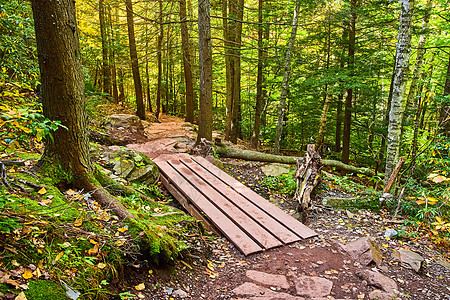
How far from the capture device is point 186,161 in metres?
7.08

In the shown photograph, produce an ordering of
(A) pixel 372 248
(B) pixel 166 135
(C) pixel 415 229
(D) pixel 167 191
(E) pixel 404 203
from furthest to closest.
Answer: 1. (B) pixel 166 135
2. (D) pixel 167 191
3. (E) pixel 404 203
4. (C) pixel 415 229
5. (A) pixel 372 248

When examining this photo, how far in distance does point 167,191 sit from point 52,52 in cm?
384

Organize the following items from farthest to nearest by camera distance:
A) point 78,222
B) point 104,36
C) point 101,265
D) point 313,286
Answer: point 104,36 → point 313,286 → point 78,222 → point 101,265

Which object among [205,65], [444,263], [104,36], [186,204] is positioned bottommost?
[444,263]

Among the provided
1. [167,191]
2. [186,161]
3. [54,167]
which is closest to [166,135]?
[186,161]

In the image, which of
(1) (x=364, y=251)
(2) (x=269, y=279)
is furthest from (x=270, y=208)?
(2) (x=269, y=279)

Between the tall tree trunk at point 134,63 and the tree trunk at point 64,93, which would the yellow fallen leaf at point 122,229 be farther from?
the tall tree trunk at point 134,63

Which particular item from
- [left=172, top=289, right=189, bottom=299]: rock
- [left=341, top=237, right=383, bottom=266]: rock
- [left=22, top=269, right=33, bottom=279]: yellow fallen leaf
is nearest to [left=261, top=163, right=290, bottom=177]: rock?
[left=341, top=237, right=383, bottom=266]: rock

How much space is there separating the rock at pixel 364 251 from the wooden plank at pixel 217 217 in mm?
1423

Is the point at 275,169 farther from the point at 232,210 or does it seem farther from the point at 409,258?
the point at 409,258

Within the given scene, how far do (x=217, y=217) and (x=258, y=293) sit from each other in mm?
1812

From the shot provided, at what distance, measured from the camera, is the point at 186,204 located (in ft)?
17.4

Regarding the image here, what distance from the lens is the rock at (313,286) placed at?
10.2 feet

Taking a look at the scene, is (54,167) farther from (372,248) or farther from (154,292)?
(372,248)
